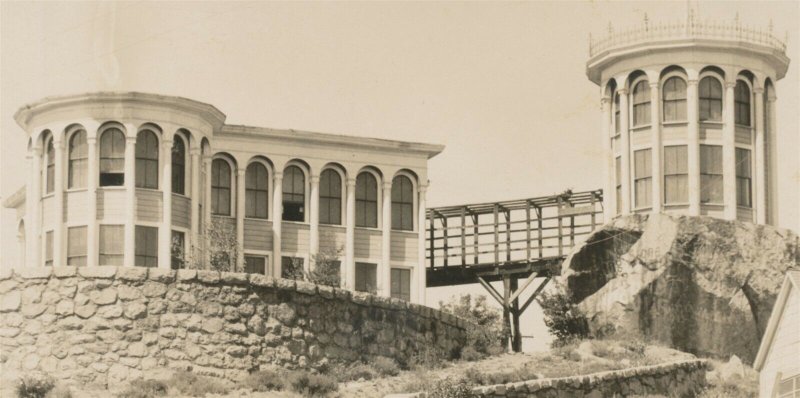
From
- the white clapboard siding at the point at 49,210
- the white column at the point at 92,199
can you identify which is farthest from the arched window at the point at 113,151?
the white clapboard siding at the point at 49,210

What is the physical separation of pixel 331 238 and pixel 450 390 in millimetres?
24517

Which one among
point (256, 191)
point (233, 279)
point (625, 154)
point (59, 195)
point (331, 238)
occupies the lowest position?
point (233, 279)

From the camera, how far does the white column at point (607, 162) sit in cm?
5222

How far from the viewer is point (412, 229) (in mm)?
55000

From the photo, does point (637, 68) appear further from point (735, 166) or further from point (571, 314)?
point (571, 314)

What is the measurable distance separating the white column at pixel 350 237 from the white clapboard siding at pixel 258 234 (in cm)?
256

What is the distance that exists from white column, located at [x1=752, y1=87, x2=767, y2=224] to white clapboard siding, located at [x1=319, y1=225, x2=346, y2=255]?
13311mm

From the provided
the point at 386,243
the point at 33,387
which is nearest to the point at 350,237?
the point at 386,243

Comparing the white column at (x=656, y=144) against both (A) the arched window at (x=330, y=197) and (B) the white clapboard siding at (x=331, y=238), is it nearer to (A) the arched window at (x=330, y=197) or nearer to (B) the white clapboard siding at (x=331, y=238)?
(B) the white clapboard siding at (x=331, y=238)

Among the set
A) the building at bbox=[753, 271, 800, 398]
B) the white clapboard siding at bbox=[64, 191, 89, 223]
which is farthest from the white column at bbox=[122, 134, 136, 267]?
the building at bbox=[753, 271, 800, 398]

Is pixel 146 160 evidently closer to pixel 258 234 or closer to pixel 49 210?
pixel 49 210

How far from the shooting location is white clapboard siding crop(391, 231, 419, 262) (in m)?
54.5

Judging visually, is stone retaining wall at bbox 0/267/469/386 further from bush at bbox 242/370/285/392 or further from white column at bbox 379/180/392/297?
white column at bbox 379/180/392/297

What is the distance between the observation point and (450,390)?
29.3 m
